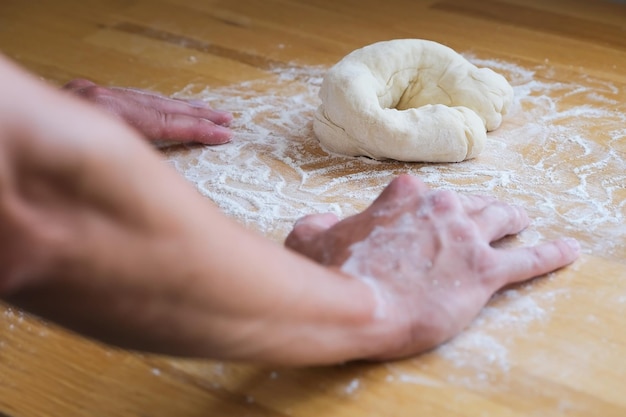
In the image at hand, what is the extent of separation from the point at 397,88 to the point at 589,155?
34 cm

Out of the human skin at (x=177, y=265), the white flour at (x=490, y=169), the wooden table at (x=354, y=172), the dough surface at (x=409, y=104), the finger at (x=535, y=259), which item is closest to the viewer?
the human skin at (x=177, y=265)

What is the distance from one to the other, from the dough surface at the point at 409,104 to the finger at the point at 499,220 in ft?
0.68

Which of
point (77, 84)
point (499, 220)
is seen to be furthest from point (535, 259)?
point (77, 84)

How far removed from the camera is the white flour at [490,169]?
1176 mm

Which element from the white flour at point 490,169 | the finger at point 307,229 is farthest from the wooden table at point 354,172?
the finger at point 307,229

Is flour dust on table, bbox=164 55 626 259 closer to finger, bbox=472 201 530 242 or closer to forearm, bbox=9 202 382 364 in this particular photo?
finger, bbox=472 201 530 242

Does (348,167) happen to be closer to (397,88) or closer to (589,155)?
(397,88)

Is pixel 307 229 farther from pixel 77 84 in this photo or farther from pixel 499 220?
pixel 77 84

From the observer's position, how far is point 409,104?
1.49 m

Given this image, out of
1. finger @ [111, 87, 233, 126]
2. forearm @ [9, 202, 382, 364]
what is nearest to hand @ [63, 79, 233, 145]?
finger @ [111, 87, 233, 126]

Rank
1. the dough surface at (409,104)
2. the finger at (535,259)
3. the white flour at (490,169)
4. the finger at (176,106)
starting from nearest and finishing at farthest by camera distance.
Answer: the finger at (535,259) → the white flour at (490,169) → the dough surface at (409,104) → the finger at (176,106)

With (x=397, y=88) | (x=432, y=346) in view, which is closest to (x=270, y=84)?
(x=397, y=88)

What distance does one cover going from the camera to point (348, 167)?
136 cm

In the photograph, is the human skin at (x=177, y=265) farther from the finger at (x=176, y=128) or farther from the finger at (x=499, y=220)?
the finger at (x=176, y=128)
